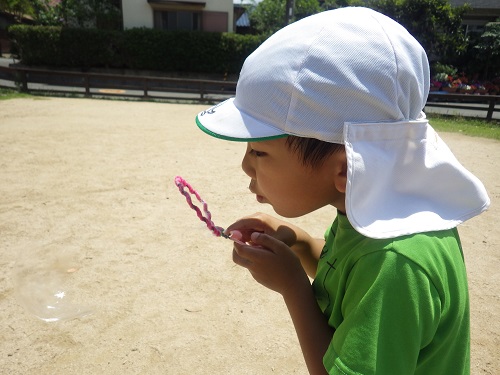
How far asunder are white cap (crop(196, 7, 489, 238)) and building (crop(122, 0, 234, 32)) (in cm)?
2094

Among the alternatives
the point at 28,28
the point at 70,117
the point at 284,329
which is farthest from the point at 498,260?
the point at 28,28

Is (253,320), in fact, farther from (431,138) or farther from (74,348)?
(431,138)

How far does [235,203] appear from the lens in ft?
13.5

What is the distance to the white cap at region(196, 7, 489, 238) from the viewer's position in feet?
2.93

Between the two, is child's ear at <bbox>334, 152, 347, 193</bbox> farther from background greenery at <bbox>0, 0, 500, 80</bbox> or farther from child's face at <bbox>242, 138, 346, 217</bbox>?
background greenery at <bbox>0, 0, 500, 80</bbox>

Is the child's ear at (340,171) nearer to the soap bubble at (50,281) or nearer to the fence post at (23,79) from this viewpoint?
the soap bubble at (50,281)

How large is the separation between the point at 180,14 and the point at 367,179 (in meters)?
21.7

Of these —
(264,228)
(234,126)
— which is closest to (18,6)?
(264,228)

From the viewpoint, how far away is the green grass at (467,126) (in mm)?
9203

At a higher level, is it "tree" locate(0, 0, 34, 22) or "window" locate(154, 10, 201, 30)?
"tree" locate(0, 0, 34, 22)

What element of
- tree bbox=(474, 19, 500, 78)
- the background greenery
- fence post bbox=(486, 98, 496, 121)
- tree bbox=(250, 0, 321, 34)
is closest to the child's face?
fence post bbox=(486, 98, 496, 121)

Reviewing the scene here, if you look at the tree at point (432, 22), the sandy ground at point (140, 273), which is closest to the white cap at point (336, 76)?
the sandy ground at point (140, 273)

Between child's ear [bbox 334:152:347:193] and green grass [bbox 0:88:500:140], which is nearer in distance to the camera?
child's ear [bbox 334:152:347:193]

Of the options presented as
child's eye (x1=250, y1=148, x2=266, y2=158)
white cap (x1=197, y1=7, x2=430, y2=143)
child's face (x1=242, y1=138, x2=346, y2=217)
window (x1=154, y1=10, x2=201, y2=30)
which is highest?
window (x1=154, y1=10, x2=201, y2=30)
